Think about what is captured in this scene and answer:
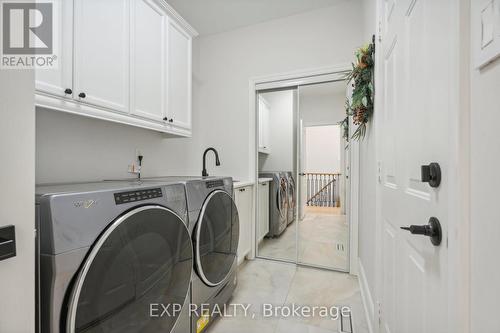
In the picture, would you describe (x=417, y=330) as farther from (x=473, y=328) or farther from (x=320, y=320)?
(x=320, y=320)

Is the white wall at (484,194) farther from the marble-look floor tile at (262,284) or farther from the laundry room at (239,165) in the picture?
the marble-look floor tile at (262,284)

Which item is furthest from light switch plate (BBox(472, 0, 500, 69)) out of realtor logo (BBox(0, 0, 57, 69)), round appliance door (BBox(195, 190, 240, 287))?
round appliance door (BBox(195, 190, 240, 287))

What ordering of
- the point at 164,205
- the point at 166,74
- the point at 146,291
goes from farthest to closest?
the point at 166,74, the point at 164,205, the point at 146,291

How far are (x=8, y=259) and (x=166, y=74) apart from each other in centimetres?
155

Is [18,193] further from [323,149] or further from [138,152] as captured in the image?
[323,149]

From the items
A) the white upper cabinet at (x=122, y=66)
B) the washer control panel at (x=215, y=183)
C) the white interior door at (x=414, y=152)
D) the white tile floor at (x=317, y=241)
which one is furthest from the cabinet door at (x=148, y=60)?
the white tile floor at (x=317, y=241)

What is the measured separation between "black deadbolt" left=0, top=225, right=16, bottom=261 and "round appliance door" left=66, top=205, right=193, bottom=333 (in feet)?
0.86

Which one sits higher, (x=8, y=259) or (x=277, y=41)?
(x=277, y=41)

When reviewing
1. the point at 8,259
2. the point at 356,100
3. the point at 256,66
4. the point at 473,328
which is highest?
the point at 256,66

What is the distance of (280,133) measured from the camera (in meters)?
2.70

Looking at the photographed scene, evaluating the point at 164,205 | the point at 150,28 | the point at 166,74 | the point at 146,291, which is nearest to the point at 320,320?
the point at 146,291

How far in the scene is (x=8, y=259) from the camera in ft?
1.62

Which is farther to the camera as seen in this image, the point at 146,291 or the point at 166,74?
the point at 166,74

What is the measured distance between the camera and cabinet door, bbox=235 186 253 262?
7.54ft
